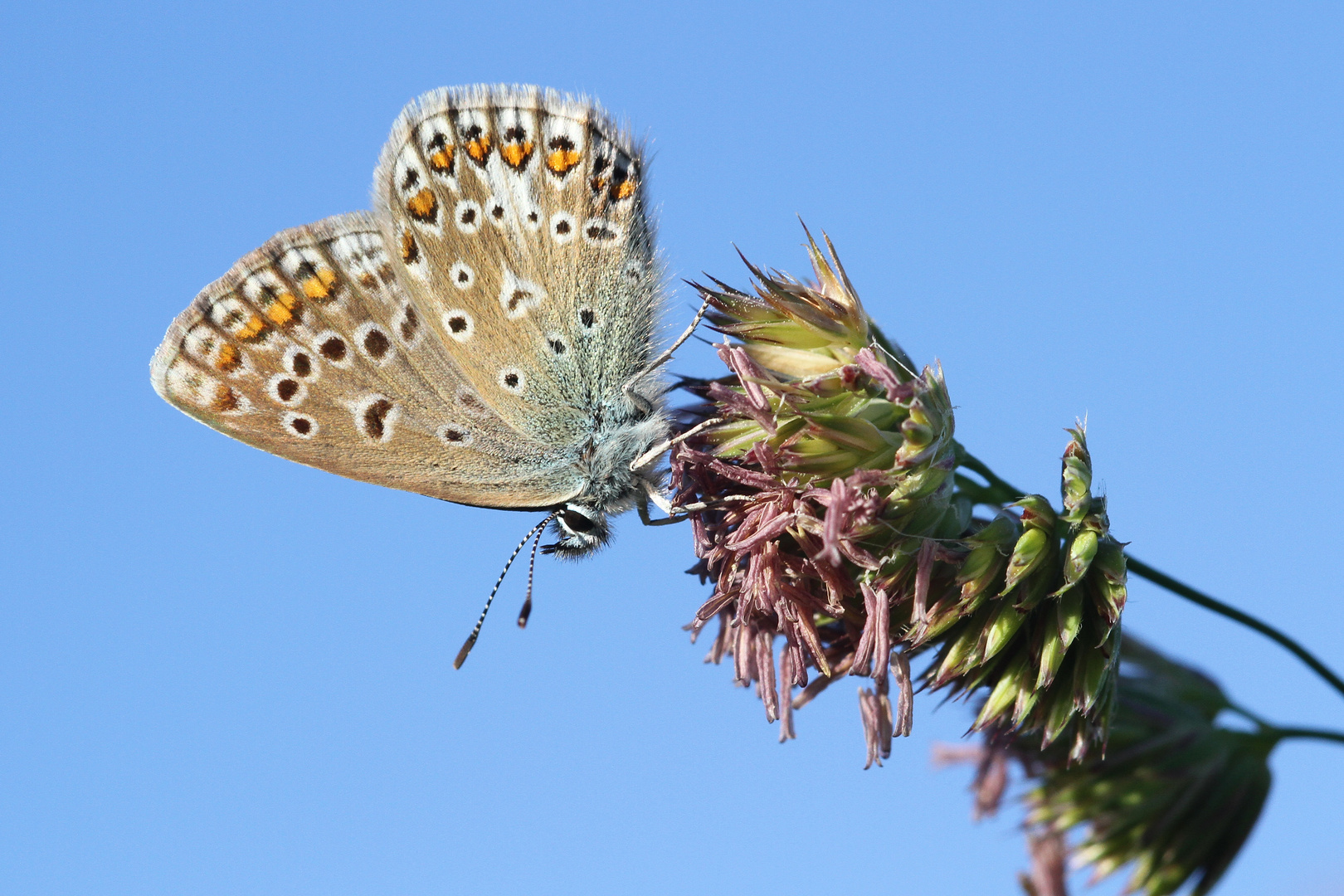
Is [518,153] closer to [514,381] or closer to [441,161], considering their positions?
[441,161]

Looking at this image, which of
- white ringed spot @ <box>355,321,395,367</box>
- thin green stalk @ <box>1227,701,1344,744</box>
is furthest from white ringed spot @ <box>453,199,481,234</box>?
thin green stalk @ <box>1227,701,1344,744</box>

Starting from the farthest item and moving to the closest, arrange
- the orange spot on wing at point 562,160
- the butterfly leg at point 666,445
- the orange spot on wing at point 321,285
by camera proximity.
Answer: the orange spot on wing at point 321,285, the orange spot on wing at point 562,160, the butterfly leg at point 666,445

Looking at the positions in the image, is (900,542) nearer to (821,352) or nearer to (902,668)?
(902,668)

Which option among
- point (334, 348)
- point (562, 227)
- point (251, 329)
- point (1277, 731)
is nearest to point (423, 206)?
point (562, 227)

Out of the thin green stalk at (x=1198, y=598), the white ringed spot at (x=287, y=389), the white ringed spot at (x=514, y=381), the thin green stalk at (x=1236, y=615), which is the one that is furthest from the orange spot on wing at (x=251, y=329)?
the thin green stalk at (x=1236, y=615)

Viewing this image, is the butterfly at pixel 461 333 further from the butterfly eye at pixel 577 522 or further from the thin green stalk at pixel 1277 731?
the thin green stalk at pixel 1277 731

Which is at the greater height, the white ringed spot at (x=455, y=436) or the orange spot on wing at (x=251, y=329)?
the orange spot on wing at (x=251, y=329)

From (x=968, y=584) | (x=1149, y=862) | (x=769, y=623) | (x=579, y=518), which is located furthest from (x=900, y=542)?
(x=1149, y=862)
